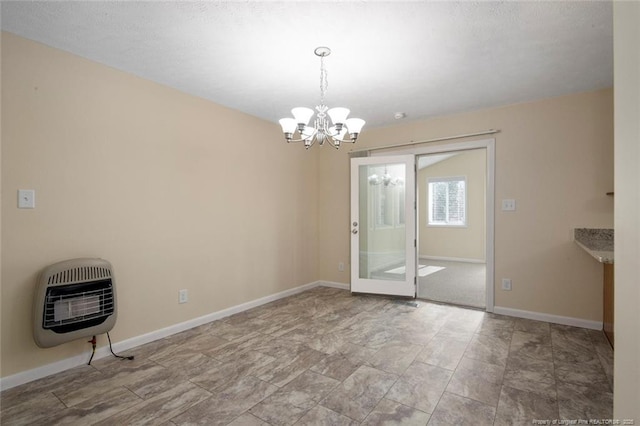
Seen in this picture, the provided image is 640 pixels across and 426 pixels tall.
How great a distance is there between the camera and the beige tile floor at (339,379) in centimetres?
178

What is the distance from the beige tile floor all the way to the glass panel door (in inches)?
39.6

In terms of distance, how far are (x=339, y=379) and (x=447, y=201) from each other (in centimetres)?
648

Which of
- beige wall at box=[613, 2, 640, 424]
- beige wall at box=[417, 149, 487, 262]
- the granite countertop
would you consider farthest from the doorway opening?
beige wall at box=[613, 2, 640, 424]

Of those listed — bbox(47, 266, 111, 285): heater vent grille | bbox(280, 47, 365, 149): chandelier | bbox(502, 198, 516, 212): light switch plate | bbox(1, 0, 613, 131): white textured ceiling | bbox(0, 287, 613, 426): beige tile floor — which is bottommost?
bbox(0, 287, 613, 426): beige tile floor

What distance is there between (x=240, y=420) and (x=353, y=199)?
10.3 ft

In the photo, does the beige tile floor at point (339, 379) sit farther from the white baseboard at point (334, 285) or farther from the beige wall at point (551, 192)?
the white baseboard at point (334, 285)

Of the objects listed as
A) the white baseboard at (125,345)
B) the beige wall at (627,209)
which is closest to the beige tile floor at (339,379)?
the white baseboard at (125,345)

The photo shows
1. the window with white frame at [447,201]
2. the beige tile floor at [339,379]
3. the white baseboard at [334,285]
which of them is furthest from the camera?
the window with white frame at [447,201]

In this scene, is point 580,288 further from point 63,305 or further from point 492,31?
point 63,305

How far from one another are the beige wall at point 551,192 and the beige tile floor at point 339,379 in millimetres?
376

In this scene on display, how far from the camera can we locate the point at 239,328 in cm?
311

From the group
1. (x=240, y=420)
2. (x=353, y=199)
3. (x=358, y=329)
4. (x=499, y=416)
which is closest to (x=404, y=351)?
(x=358, y=329)

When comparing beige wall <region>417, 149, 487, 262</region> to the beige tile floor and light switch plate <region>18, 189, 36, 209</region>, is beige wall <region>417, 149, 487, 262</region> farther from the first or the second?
light switch plate <region>18, 189, 36, 209</region>

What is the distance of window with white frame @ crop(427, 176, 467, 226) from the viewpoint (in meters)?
7.47
